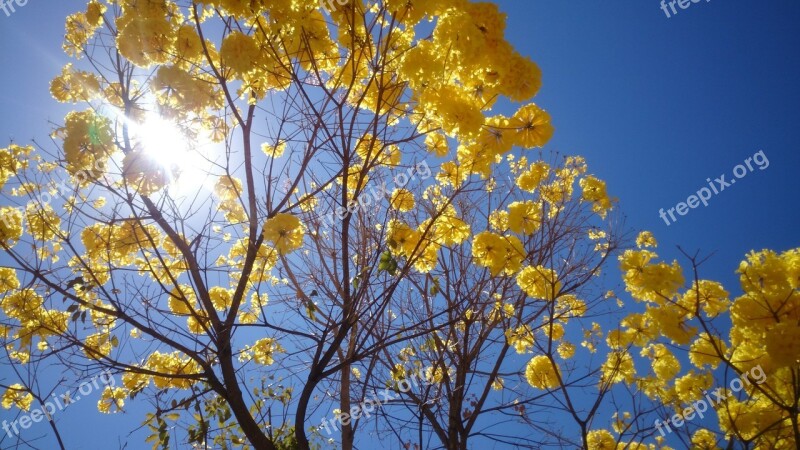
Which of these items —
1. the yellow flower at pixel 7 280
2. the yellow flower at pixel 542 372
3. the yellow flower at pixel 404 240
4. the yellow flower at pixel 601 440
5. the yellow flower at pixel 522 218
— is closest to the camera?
the yellow flower at pixel 404 240

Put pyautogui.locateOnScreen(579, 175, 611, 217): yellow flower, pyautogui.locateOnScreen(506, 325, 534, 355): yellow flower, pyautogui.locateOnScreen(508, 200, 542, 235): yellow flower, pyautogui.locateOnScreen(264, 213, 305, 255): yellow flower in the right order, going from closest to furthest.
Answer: pyautogui.locateOnScreen(264, 213, 305, 255): yellow flower, pyautogui.locateOnScreen(508, 200, 542, 235): yellow flower, pyautogui.locateOnScreen(506, 325, 534, 355): yellow flower, pyautogui.locateOnScreen(579, 175, 611, 217): yellow flower

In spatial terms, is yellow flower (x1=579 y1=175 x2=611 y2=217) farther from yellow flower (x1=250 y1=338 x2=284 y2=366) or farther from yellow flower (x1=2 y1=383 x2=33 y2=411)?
yellow flower (x1=2 y1=383 x2=33 y2=411)

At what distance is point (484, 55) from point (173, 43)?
216 cm

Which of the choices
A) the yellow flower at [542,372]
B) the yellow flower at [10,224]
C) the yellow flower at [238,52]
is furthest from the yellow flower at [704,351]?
the yellow flower at [10,224]

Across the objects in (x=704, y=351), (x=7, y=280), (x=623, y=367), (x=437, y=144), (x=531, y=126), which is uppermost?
(x=7, y=280)

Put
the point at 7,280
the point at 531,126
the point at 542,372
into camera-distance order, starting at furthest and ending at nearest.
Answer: the point at 542,372
the point at 7,280
the point at 531,126

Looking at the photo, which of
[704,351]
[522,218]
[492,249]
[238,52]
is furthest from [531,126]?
[704,351]

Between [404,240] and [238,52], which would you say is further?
[404,240]

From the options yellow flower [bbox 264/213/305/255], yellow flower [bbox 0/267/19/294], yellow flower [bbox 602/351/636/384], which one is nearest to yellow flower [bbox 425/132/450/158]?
yellow flower [bbox 264/213/305/255]

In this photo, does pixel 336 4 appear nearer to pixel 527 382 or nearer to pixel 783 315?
pixel 783 315

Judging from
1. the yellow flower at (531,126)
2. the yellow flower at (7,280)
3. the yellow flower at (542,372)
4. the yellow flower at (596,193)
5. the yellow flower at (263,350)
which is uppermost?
the yellow flower at (596,193)

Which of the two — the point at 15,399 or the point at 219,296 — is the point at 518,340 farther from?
the point at 15,399

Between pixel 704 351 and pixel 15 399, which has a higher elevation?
pixel 15 399

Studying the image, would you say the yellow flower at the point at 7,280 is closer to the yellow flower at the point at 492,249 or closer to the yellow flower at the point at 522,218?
the yellow flower at the point at 492,249
